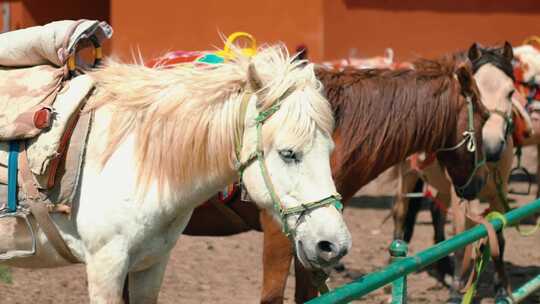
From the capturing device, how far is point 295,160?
2.77 m

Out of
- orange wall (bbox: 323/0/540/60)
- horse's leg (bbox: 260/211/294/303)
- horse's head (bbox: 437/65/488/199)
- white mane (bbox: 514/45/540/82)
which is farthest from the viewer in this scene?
orange wall (bbox: 323/0/540/60)

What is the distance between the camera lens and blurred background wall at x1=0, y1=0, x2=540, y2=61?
923 centimetres

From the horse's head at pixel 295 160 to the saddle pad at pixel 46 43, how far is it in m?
0.71

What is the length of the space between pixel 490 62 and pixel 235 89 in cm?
298

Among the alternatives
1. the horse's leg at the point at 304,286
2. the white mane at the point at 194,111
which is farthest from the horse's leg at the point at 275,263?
the white mane at the point at 194,111

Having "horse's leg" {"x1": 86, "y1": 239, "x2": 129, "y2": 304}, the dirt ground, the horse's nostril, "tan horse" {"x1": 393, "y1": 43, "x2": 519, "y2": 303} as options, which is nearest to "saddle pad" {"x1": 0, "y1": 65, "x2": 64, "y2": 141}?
"horse's leg" {"x1": 86, "y1": 239, "x2": 129, "y2": 304}

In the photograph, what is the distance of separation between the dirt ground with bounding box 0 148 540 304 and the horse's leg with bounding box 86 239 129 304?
236cm

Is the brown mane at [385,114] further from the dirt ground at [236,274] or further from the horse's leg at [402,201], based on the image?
the horse's leg at [402,201]

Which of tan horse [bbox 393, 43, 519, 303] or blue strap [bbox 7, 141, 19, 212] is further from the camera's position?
tan horse [bbox 393, 43, 519, 303]

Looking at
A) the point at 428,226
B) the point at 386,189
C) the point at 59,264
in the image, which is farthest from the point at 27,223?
the point at 386,189

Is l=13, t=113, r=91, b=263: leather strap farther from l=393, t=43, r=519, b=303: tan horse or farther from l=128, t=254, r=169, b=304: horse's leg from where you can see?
l=393, t=43, r=519, b=303: tan horse

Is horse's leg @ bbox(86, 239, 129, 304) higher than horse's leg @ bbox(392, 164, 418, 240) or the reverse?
higher

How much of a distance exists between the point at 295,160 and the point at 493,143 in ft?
8.76

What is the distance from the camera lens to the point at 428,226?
8.25 meters
